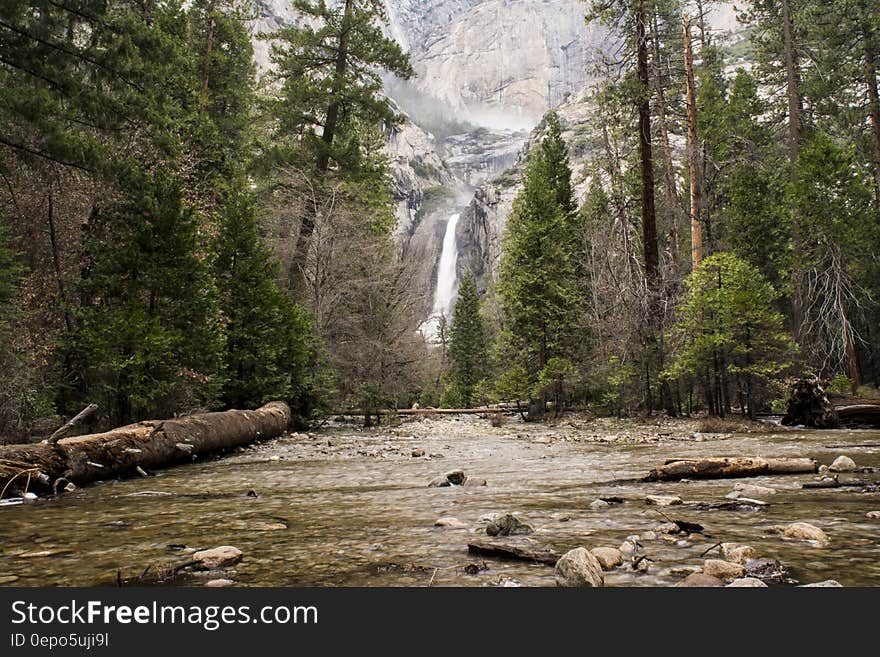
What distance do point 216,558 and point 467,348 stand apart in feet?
121

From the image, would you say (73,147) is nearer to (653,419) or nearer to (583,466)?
(583,466)

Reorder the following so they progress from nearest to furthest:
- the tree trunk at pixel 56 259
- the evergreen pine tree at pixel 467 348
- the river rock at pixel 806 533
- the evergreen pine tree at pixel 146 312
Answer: the river rock at pixel 806 533, the evergreen pine tree at pixel 146 312, the tree trunk at pixel 56 259, the evergreen pine tree at pixel 467 348

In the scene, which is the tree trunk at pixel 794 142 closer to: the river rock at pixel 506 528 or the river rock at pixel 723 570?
the river rock at pixel 506 528

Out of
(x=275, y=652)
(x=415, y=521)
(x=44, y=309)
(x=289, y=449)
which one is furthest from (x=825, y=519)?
(x=44, y=309)

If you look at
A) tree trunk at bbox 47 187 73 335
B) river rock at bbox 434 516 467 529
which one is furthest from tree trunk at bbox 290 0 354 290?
river rock at bbox 434 516 467 529

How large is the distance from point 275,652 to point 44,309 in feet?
40.8

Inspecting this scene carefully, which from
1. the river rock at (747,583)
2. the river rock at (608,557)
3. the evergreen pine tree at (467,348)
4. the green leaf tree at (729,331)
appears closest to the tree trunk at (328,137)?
the green leaf tree at (729,331)

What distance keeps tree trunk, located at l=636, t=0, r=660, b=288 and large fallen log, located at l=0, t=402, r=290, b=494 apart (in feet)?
37.6

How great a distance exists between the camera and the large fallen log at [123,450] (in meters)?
5.25

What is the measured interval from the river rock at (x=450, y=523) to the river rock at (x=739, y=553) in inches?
55.5

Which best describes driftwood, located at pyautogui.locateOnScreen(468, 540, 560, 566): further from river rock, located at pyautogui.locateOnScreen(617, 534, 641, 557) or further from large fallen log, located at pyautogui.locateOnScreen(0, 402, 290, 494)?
large fallen log, located at pyautogui.locateOnScreen(0, 402, 290, 494)

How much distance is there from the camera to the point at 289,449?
1001 cm

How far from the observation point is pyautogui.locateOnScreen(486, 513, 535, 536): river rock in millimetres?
2947

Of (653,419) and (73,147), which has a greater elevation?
(73,147)
